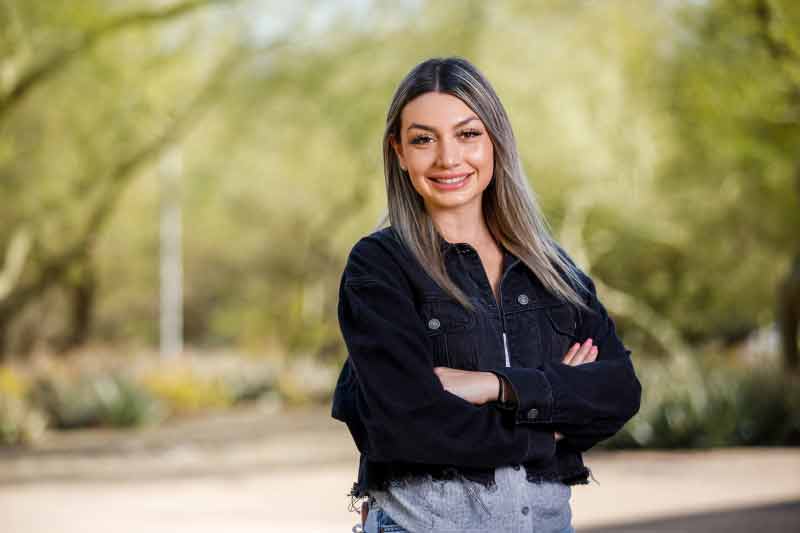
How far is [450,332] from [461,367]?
0.08 meters

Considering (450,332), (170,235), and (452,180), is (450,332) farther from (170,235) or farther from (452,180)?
(170,235)

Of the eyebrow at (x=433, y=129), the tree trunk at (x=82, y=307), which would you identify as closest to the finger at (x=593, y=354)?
the eyebrow at (x=433, y=129)

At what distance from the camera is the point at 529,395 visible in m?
2.46

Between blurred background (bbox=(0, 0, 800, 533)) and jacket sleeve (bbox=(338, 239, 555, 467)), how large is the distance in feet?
20.8

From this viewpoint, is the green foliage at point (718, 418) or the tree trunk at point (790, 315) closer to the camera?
the green foliage at point (718, 418)

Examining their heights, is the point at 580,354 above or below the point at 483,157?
below

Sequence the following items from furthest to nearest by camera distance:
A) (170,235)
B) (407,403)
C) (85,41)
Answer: (170,235), (85,41), (407,403)

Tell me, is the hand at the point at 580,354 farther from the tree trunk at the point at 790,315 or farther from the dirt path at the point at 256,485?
the tree trunk at the point at 790,315

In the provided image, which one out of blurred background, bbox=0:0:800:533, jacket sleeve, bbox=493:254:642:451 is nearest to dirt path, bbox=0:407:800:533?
blurred background, bbox=0:0:800:533

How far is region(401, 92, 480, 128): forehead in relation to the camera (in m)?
2.60

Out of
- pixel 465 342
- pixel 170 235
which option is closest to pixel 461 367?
pixel 465 342

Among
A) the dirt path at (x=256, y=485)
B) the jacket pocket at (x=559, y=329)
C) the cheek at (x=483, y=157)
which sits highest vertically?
the cheek at (x=483, y=157)

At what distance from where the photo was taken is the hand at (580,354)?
8.68 feet

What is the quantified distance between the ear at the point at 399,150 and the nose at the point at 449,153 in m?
0.12
